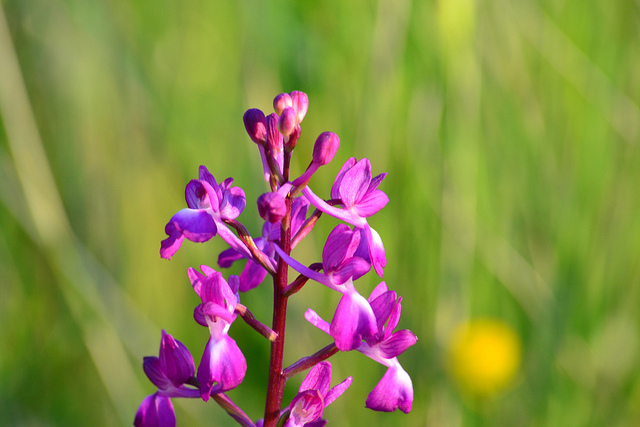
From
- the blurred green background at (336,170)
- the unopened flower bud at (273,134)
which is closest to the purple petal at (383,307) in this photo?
the unopened flower bud at (273,134)

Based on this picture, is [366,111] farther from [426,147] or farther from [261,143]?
[261,143]

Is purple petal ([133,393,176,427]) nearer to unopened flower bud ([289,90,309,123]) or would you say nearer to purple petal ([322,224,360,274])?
purple petal ([322,224,360,274])

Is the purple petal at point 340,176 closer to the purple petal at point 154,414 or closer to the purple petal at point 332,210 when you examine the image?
the purple petal at point 332,210

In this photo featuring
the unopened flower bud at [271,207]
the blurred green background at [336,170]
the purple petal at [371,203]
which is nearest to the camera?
the unopened flower bud at [271,207]

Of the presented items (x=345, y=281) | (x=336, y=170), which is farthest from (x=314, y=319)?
(x=336, y=170)

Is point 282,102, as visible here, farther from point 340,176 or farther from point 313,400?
point 313,400

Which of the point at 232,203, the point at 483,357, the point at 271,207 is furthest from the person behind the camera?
the point at 483,357
